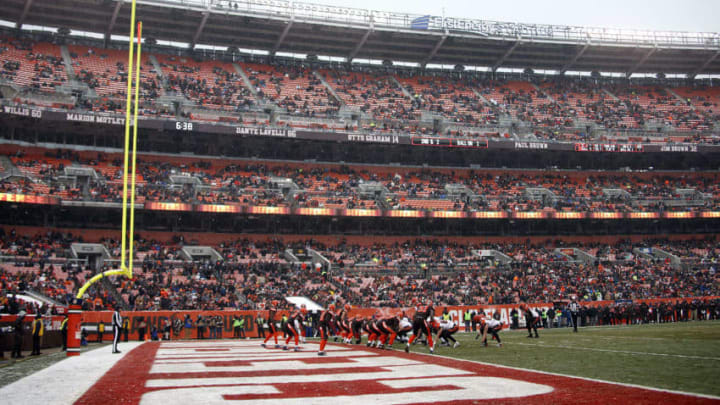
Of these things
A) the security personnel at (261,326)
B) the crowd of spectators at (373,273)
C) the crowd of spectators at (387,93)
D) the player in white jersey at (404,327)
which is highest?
the crowd of spectators at (387,93)

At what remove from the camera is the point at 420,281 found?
41.7m

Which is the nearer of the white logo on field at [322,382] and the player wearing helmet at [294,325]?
the white logo on field at [322,382]

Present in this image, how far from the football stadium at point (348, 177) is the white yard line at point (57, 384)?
16.9ft

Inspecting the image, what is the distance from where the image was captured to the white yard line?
8727 millimetres

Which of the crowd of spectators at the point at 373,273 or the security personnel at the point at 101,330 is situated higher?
the crowd of spectators at the point at 373,273

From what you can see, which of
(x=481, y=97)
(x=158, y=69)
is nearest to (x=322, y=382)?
(x=158, y=69)

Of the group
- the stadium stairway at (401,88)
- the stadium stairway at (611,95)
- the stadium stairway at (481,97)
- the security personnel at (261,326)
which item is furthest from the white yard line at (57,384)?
the stadium stairway at (611,95)

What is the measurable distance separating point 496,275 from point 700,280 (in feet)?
52.1

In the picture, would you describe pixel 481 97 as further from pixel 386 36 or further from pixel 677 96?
pixel 677 96

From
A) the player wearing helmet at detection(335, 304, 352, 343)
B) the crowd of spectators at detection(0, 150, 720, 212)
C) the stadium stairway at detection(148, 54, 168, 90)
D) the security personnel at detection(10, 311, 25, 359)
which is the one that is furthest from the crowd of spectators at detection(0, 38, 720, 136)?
the player wearing helmet at detection(335, 304, 352, 343)

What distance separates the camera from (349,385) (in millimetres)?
10016

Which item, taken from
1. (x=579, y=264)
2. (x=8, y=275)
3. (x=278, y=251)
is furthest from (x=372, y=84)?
(x=8, y=275)

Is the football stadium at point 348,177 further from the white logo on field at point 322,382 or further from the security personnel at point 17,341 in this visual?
the white logo on field at point 322,382

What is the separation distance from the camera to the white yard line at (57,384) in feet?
28.6
